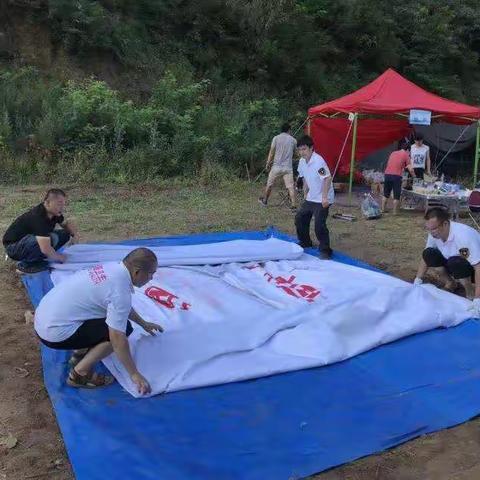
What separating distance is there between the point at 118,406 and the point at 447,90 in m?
18.9

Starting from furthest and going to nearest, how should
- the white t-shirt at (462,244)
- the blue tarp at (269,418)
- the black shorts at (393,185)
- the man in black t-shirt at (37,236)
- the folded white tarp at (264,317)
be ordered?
the black shorts at (393,185) → the man in black t-shirt at (37,236) → the white t-shirt at (462,244) → the folded white tarp at (264,317) → the blue tarp at (269,418)

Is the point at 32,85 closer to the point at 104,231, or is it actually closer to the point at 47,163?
the point at 47,163

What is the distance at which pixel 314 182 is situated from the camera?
21.6 ft

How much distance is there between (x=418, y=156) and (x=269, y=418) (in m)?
8.79

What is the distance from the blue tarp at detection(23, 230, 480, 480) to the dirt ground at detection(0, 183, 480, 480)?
11 cm

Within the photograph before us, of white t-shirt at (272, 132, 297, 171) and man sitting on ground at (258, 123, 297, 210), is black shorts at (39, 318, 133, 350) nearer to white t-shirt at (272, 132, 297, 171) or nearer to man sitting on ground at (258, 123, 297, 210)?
man sitting on ground at (258, 123, 297, 210)

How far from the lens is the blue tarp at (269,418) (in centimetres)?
290

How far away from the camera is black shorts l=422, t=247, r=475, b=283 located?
200 inches

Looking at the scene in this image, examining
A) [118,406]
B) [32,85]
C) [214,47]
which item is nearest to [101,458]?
[118,406]

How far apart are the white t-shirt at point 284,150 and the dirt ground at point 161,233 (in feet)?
2.32

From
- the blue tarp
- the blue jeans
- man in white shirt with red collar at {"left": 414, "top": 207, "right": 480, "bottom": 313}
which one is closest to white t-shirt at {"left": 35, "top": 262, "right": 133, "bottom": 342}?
the blue tarp

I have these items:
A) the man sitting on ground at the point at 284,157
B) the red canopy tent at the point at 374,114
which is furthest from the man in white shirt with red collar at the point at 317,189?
the red canopy tent at the point at 374,114

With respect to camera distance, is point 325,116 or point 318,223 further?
point 325,116

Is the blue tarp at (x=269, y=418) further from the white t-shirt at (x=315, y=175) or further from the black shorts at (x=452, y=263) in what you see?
the white t-shirt at (x=315, y=175)
